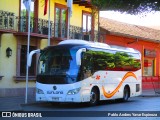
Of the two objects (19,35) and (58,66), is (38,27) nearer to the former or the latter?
(19,35)

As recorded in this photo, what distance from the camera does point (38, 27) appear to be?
84.4 feet

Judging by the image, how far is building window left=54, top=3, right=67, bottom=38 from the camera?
2789 centimetres

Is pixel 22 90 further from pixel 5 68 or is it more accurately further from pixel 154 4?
pixel 154 4

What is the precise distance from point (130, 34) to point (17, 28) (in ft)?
50.4

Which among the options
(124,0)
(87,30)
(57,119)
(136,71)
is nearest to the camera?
(124,0)

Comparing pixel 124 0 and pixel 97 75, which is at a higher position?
pixel 124 0

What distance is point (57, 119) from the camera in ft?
44.0

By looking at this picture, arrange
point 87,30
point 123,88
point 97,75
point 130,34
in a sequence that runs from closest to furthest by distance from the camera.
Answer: point 97,75 < point 123,88 < point 87,30 < point 130,34

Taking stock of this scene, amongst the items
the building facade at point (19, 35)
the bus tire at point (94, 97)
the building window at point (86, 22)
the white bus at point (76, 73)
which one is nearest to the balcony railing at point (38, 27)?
the building facade at point (19, 35)

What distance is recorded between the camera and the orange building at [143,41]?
115ft

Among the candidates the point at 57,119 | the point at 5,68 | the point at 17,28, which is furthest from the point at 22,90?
the point at 57,119

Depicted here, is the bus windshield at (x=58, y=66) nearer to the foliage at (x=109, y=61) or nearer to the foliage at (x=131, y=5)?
the foliage at (x=109, y=61)

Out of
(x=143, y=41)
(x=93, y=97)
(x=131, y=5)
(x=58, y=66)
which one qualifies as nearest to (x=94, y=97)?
(x=93, y=97)

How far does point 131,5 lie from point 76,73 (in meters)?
10.9
